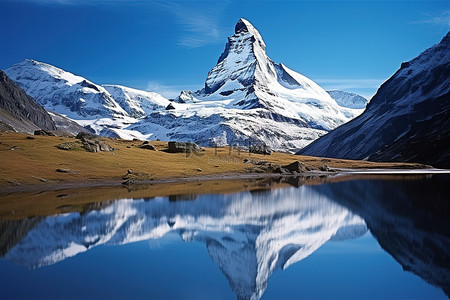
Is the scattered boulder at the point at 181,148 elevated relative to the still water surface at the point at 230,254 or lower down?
elevated

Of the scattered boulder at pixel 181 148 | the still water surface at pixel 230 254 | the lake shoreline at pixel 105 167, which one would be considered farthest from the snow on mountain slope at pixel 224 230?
the scattered boulder at pixel 181 148

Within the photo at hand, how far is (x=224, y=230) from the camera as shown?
109ft

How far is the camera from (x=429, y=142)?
602 feet

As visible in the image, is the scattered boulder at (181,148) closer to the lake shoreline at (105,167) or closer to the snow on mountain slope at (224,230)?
the lake shoreline at (105,167)

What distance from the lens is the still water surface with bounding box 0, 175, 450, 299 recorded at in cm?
1884

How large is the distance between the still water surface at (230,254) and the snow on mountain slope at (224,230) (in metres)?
0.09

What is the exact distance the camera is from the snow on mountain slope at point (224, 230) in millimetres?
23672

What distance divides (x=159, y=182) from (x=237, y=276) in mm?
60838

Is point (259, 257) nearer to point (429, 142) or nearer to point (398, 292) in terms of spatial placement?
point (398, 292)

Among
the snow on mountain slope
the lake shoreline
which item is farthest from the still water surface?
the lake shoreline

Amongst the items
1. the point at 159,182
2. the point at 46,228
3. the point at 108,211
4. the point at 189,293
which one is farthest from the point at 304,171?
the point at 189,293

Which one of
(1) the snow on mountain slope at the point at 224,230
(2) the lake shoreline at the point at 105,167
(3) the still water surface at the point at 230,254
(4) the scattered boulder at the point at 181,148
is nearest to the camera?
(3) the still water surface at the point at 230,254

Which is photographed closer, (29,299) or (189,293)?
(29,299)

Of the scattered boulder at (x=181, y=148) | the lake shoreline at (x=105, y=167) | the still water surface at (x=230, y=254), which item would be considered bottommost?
the still water surface at (x=230, y=254)
